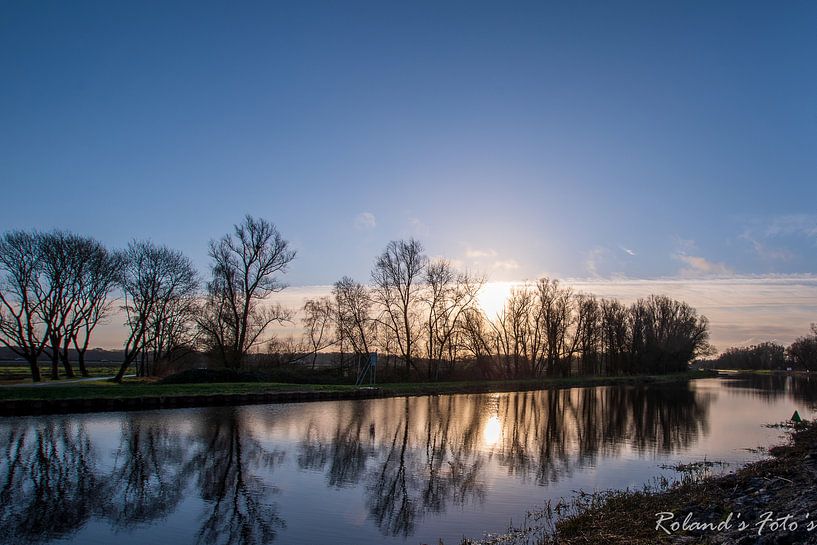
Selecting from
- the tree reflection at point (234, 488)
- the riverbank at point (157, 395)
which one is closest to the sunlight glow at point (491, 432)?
the tree reflection at point (234, 488)

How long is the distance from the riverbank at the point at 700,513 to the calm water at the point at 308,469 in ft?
4.35

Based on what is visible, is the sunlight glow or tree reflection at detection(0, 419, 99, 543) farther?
the sunlight glow

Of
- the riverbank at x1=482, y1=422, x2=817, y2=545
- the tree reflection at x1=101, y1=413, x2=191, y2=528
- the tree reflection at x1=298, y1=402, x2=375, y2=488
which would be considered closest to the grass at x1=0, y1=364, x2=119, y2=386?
the tree reflection at x1=101, y1=413, x2=191, y2=528

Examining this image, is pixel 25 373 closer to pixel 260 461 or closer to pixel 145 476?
pixel 260 461

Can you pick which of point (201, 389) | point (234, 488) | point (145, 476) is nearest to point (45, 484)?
point (145, 476)

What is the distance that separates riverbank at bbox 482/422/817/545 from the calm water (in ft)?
4.35

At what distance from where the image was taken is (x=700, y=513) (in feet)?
31.3

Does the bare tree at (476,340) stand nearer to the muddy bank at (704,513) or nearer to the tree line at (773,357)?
the muddy bank at (704,513)

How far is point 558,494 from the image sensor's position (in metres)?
12.7

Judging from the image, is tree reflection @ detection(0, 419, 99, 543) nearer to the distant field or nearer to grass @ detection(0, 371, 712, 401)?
grass @ detection(0, 371, 712, 401)

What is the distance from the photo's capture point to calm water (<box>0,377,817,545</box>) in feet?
33.2

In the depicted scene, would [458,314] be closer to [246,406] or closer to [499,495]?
[246,406]

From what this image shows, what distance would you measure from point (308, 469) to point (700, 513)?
31.7ft

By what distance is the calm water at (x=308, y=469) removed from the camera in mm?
10125
